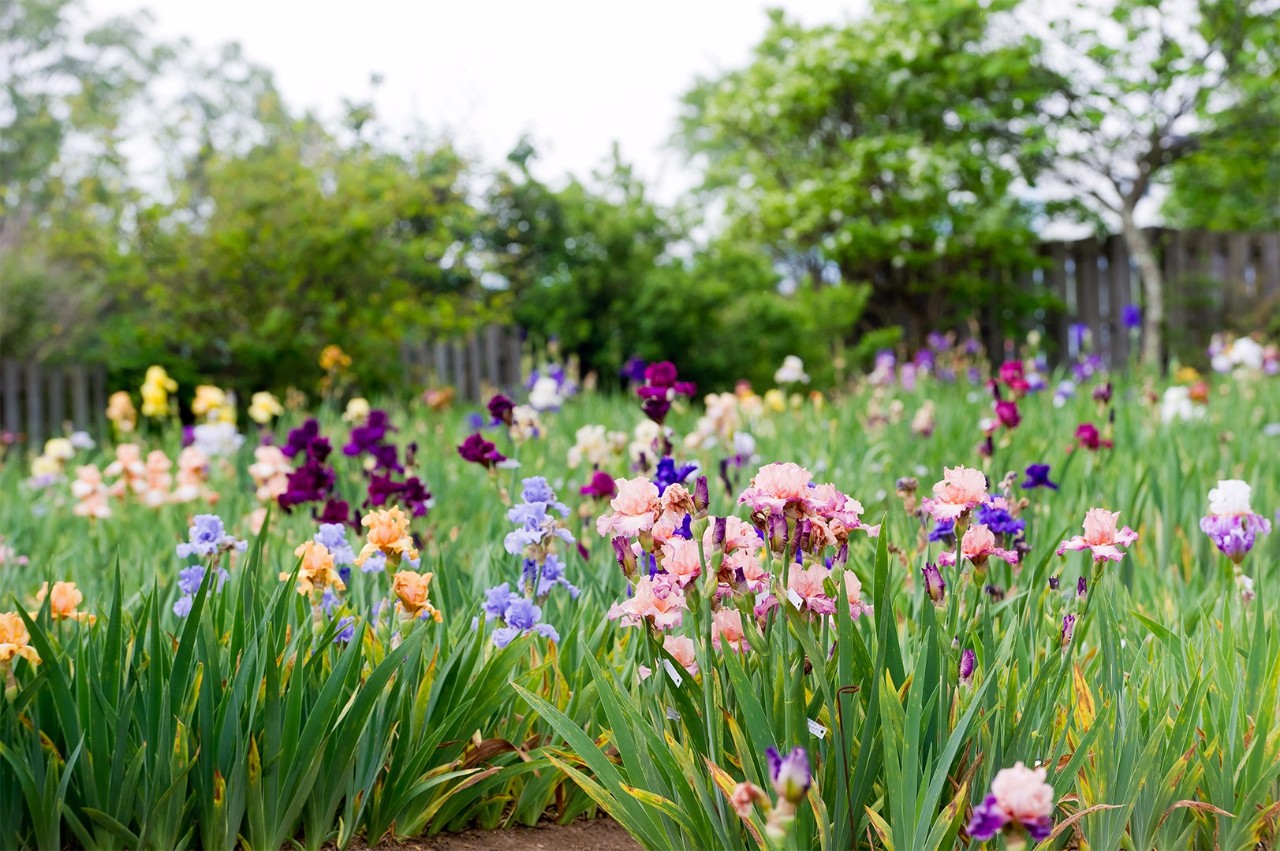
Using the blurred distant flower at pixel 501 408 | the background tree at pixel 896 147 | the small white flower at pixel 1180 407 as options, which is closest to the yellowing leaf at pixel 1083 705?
the blurred distant flower at pixel 501 408

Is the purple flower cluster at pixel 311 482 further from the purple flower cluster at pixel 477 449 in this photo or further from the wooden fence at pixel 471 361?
the wooden fence at pixel 471 361

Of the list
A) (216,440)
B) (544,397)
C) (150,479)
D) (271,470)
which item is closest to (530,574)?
(271,470)

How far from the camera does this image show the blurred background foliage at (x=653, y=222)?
8.93 m

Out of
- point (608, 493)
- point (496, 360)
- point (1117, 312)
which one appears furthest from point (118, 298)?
point (1117, 312)

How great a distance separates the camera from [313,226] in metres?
8.84

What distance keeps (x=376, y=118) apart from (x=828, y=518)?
11.8 metres

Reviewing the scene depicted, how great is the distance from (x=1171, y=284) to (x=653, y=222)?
23.3ft

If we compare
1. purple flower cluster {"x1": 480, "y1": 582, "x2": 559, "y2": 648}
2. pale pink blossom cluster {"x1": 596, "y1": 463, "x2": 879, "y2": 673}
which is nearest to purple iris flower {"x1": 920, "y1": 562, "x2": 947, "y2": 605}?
pale pink blossom cluster {"x1": 596, "y1": 463, "x2": 879, "y2": 673}

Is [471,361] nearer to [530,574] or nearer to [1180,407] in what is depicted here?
[1180,407]

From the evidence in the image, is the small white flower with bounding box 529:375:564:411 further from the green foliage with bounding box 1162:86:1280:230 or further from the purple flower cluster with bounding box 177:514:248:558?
the green foliage with bounding box 1162:86:1280:230

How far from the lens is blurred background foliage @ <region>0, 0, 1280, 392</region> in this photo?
8.93 m

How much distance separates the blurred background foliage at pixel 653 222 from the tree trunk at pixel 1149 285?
35.5 inches

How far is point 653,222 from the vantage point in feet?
37.9

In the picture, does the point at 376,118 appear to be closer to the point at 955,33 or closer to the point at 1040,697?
the point at 955,33
